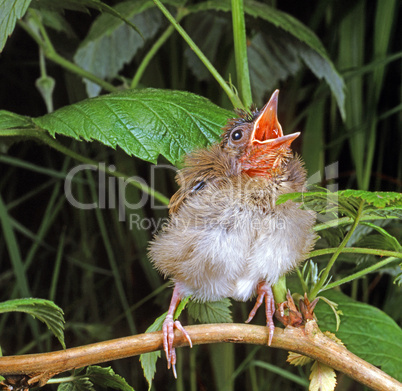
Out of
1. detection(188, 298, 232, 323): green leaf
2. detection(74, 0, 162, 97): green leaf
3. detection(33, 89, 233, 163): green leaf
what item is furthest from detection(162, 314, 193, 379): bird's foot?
detection(74, 0, 162, 97): green leaf

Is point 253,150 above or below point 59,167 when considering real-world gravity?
below

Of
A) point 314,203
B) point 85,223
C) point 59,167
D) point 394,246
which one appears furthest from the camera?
point 59,167

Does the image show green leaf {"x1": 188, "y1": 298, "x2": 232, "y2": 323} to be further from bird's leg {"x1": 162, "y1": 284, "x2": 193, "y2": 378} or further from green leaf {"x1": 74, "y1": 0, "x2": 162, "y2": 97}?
green leaf {"x1": 74, "y1": 0, "x2": 162, "y2": 97}

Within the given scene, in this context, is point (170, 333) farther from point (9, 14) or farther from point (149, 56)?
point (149, 56)

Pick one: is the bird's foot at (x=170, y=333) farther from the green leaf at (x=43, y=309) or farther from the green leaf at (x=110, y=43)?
the green leaf at (x=110, y=43)

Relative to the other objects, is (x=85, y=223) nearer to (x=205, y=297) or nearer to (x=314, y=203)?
(x=205, y=297)

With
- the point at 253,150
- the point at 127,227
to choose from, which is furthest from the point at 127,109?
the point at 127,227
